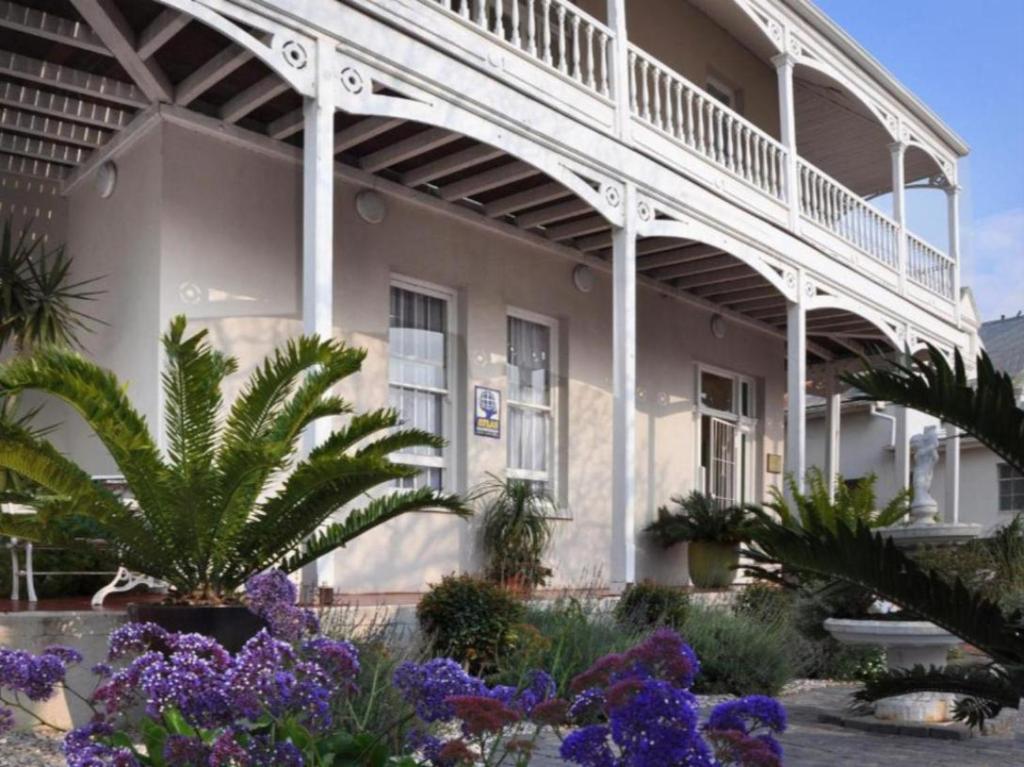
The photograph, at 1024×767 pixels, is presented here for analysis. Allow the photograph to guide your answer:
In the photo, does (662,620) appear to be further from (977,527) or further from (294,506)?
(294,506)

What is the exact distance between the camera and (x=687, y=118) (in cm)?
1310

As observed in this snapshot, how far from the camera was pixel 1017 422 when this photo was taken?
473 centimetres

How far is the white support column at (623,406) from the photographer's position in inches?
396


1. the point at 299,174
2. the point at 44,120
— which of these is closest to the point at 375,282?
the point at 299,174

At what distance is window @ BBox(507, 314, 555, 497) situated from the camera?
11.8 meters

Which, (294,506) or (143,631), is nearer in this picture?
(143,631)

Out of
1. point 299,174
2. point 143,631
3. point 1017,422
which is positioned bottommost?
point 143,631

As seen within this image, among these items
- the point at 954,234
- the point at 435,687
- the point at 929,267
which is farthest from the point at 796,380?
the point at 435,687

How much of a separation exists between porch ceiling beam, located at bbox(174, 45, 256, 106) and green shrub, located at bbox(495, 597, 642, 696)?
13.3 ft

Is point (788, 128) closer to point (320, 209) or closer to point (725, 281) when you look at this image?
point (725, 281)

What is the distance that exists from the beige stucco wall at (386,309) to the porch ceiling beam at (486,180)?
0.94 feet

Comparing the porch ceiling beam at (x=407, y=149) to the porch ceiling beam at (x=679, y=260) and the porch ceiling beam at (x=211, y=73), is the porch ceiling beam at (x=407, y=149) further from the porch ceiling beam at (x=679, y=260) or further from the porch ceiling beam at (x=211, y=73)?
the porch ceiling beam at (x=679, y=260)

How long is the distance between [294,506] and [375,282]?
4.20 meters

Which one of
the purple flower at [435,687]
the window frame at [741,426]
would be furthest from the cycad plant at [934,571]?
the window frame at [741,426]
